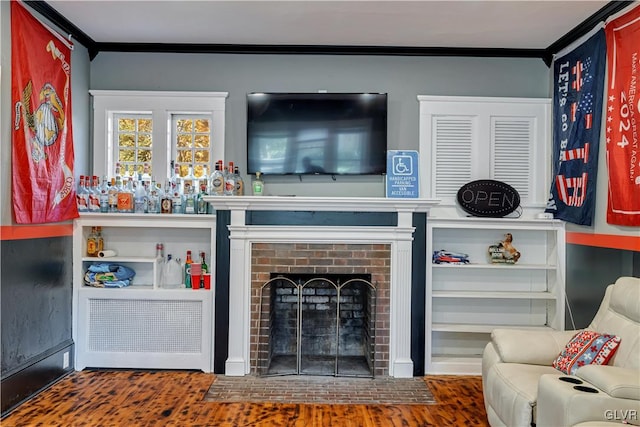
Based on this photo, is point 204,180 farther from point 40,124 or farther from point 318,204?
point 40,124

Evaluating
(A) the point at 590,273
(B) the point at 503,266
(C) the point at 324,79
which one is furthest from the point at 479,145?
(C) the point at 324,79

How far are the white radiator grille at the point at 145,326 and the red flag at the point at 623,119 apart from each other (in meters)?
3.18

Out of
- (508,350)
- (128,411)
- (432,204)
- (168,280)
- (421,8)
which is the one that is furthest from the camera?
(168,280)

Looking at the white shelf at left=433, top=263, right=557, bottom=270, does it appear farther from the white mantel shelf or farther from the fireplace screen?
the fireplace screen

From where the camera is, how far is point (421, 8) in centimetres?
322

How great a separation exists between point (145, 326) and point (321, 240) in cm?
163

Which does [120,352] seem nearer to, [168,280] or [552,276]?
[168,280]

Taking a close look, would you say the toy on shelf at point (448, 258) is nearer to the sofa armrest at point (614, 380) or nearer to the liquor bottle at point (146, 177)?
the sofa armrest at point (614, 380)

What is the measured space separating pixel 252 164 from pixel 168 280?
1231mm

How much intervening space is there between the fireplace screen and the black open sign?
1069 millimetres

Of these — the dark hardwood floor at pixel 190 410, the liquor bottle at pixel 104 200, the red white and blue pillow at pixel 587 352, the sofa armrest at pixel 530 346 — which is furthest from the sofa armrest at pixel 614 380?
the liquor bottle at pixel 104 200

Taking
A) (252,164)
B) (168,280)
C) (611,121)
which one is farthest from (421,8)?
(168,280)

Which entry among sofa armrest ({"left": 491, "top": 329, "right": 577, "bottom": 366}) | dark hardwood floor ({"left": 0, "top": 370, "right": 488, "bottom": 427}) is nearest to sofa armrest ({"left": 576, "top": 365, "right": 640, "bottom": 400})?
sofa armrest ({"left": 491, "top": 329, "right": 577, "bottom": 366})

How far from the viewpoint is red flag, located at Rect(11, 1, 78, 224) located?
2.99m
